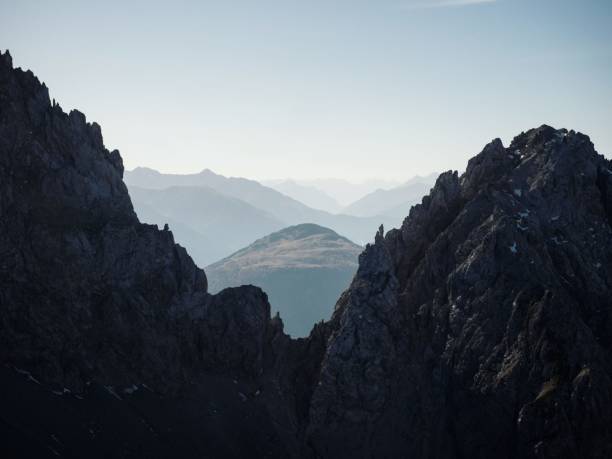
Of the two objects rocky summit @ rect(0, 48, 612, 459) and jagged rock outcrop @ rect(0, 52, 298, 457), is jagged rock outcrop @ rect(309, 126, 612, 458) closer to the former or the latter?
rocky summit @ rect(0, 48, 612, 459)

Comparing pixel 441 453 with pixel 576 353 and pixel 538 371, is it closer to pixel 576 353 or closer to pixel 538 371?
pixel 538 371

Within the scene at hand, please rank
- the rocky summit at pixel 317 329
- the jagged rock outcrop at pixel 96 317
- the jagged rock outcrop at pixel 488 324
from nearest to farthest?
the jagged rock outcrop at pixel 488 324 → the rocky summit at pixel 317 329 → the jagged rock outcrop at pixel 96 317

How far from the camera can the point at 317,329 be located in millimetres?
154250

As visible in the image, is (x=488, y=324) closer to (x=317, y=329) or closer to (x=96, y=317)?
(x=317, y=329)

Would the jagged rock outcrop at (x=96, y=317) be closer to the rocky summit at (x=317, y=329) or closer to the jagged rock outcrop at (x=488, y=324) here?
the rocky summit at (x=317, y=329)

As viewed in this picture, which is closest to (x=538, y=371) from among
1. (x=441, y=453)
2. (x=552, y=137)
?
(x=441, y=453)

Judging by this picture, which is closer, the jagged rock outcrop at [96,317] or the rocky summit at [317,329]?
the rocky summit at [317,329]

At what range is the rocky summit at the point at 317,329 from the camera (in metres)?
122

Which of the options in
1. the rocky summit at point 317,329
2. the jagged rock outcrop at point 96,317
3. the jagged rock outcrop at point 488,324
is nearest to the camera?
the jagged rock outcrop at point 488,324

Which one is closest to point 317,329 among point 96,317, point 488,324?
point 488,324

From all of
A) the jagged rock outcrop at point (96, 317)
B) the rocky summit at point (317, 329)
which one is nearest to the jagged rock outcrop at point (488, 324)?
the rocky summit at point (317, 329)

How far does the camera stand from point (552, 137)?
157 meters

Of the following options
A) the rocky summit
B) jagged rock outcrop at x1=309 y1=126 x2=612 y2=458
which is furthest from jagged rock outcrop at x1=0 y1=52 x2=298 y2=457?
jagged rock outcrop at x1=309 y1=126 x2=612 y2=458

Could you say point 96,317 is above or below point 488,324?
above
